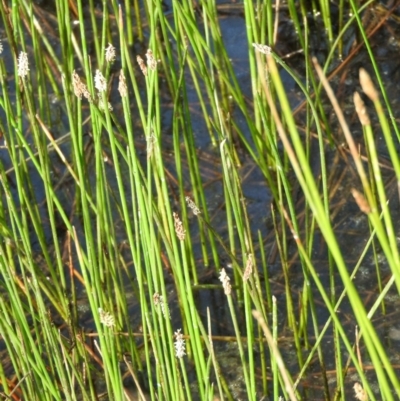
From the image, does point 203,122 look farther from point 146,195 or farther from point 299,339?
point 146,195

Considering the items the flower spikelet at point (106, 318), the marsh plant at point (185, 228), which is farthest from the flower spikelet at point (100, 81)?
the flower spikelet at point (106, 318)

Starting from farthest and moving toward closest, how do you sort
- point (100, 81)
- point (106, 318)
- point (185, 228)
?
1. point (185, 228)
2. point (106, 318)
3. point (100, 81)

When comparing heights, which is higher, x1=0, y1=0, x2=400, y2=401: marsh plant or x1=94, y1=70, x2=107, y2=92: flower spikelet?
x1=94, y1=70, x2=107, y2=92: flower spikelet

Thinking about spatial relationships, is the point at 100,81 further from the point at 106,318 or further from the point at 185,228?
the point at 185,228

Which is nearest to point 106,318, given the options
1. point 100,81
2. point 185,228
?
point 100,81

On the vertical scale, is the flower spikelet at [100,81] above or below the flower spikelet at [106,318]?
above

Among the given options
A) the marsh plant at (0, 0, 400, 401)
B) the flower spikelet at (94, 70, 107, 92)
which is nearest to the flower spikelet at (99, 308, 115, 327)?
the marsh plant at (0, 0, 400, 401)

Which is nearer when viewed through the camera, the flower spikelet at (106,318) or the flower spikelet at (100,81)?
the flower spikelet at (100,81)

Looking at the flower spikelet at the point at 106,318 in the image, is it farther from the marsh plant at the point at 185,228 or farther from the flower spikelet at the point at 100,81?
the flower spikelet at the point at 100,81

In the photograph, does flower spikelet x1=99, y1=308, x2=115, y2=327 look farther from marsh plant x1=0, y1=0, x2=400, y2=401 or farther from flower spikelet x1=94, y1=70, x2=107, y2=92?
flower spikelet x1=94, y1=70, x2=107, y2=92
